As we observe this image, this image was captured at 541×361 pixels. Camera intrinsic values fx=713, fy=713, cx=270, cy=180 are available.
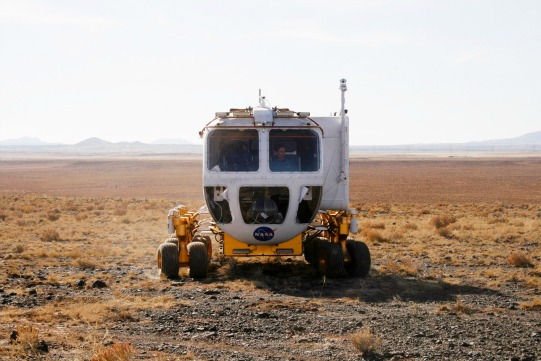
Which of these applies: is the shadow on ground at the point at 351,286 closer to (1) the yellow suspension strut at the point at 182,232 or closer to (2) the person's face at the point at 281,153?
(1) the yellow suspension strut at the point at 182,232

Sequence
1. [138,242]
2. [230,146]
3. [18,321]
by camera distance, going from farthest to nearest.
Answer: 1. [138,242]
2. [230,146]
3. [18,321]

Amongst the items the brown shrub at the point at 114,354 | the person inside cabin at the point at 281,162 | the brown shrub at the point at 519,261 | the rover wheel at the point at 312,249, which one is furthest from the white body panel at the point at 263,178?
the brown shrub at the point at 114,354

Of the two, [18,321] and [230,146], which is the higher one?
[230,146]

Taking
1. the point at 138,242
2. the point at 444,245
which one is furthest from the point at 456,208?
the point at 138,242

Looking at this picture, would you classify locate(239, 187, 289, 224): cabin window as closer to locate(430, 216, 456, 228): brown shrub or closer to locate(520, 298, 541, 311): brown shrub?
locate(520, 298, 541, 311): brown shrub

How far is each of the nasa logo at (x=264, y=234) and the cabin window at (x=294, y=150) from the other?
4.04ft

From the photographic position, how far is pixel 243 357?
28.3ft

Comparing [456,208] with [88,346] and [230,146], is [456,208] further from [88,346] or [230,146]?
[88,346]

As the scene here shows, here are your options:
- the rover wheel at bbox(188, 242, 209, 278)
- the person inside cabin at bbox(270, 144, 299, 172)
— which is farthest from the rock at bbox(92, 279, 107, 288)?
the person inside cabin at bbox(270, 144, 299, 172)

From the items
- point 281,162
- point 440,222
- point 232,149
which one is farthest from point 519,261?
Result: point 440,222

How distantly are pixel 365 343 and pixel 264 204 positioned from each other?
18.9 feet

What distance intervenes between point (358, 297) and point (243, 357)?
4.24m

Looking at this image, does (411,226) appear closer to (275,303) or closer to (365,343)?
(275,303)

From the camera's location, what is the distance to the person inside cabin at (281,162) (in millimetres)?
14172
